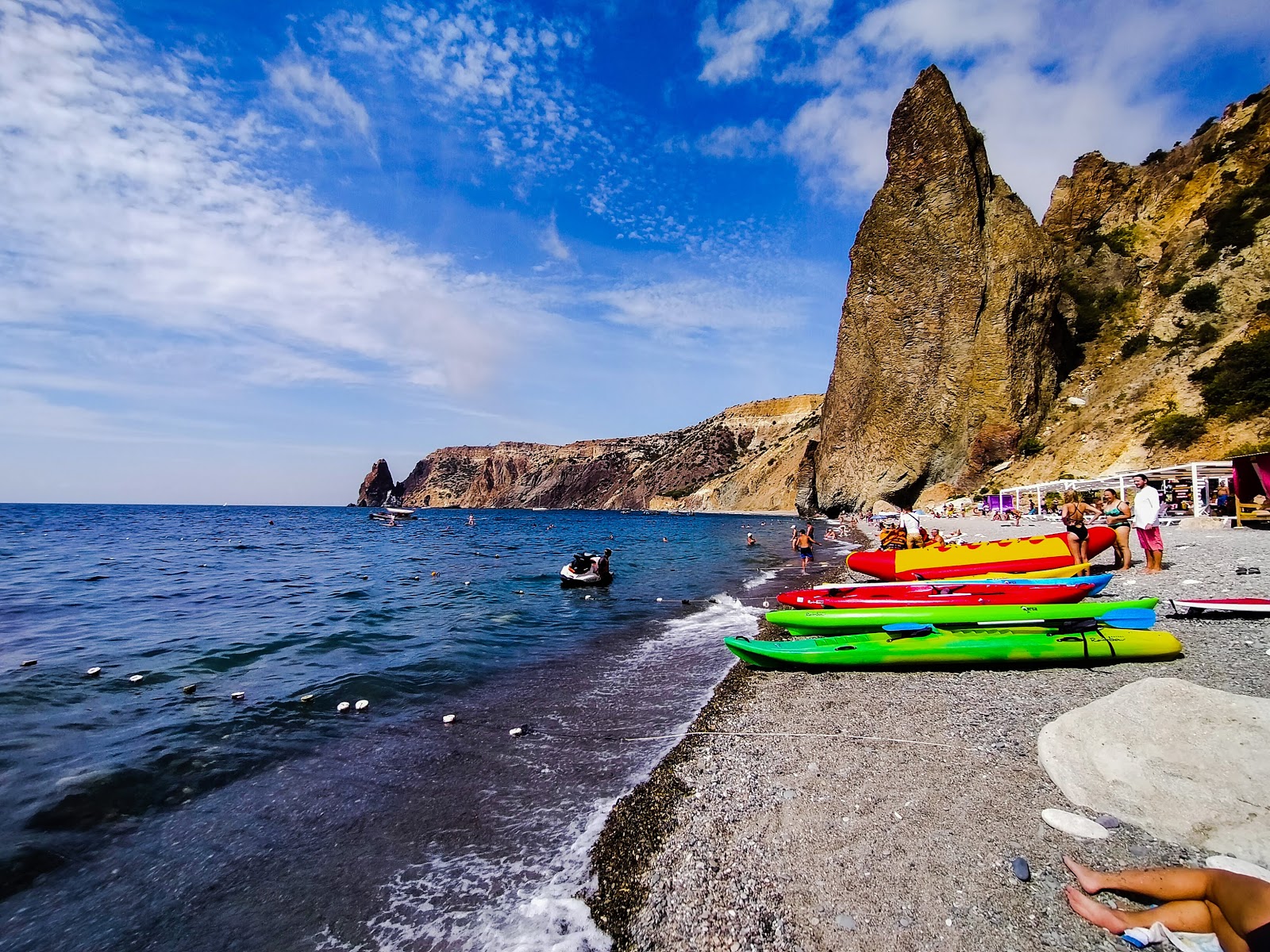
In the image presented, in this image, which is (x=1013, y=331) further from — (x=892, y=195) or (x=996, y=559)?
(x=996, y=559)

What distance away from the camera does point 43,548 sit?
38188mm

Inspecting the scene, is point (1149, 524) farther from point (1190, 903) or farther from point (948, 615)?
point (1190, 903)

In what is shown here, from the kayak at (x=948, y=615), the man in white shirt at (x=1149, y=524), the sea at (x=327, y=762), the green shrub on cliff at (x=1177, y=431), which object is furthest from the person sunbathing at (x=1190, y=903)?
the green shrub on cliff at (x=1177, y=431)

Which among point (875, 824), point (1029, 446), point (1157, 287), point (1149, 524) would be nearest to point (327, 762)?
point (875, 824)

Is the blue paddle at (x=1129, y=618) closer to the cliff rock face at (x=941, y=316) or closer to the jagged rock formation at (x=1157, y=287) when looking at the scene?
the jagged rock formation at (x=1157, y=287)

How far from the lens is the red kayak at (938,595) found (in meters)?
10.9

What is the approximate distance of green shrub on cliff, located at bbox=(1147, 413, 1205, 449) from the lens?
104ft

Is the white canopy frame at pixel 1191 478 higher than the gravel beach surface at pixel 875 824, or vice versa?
the white canopy frame at pixel 1191 478

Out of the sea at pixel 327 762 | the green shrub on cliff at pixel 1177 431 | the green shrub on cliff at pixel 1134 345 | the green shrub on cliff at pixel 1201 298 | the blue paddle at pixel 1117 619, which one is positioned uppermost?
the green shrub on cliff at pixel 1201 298

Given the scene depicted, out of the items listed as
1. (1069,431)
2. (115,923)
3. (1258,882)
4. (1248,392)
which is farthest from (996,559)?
(1069,431)

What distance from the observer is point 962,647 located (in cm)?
852

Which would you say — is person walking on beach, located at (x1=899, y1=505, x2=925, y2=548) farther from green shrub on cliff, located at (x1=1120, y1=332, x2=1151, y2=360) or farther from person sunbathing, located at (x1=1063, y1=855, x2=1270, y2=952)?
green shrub on cliff, located at (x1=1120, y1=332, x2=1151, y2=360)

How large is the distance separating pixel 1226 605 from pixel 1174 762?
6.30 metres

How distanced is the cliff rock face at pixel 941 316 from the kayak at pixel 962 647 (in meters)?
48.6
